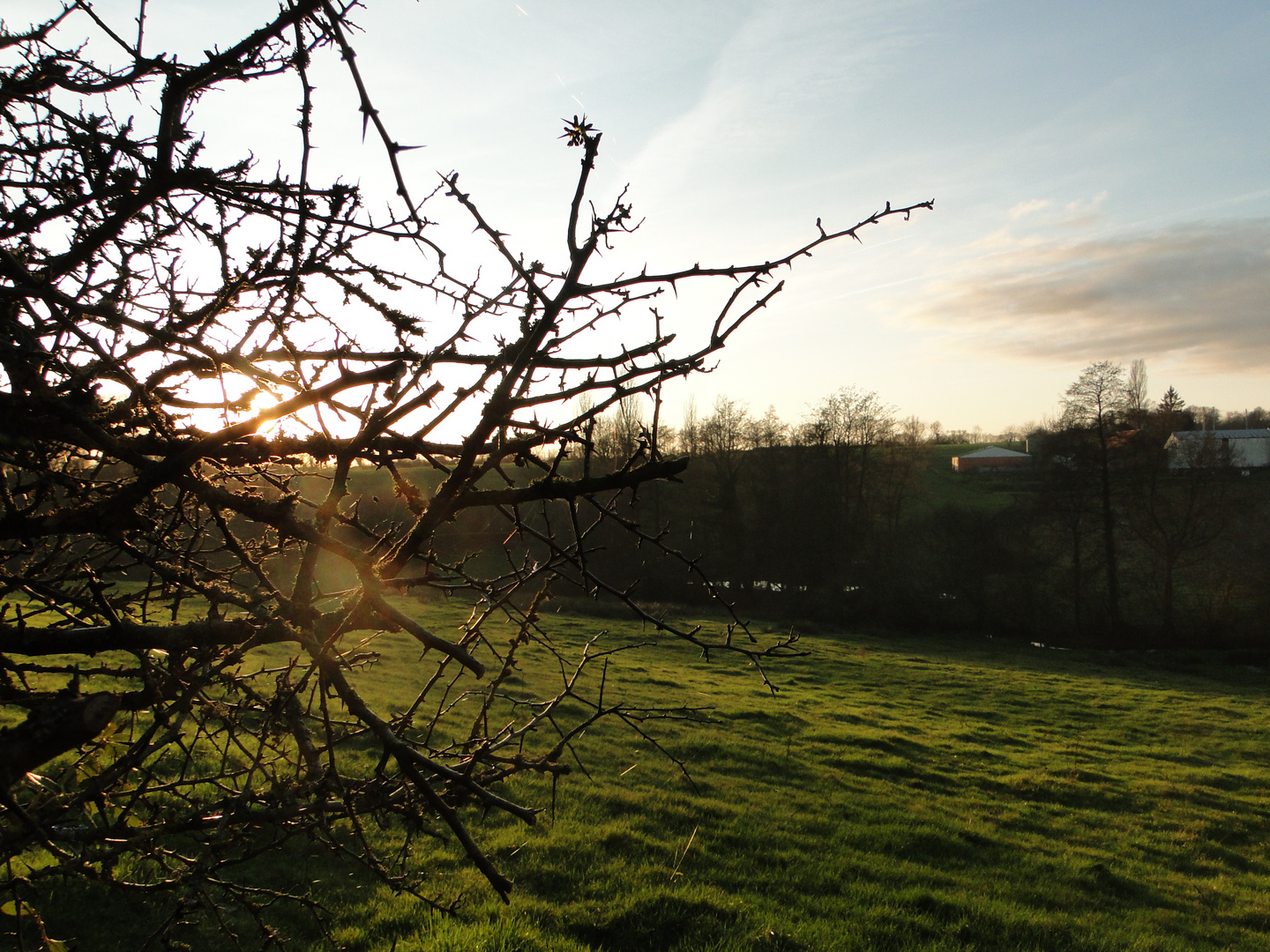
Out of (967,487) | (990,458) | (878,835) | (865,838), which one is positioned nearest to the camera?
(865,838)

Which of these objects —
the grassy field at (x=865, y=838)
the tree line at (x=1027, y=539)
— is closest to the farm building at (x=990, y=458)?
the tree line at (x=1027, y=539)

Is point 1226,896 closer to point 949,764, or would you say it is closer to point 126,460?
point 949,764

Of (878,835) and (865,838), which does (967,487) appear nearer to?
(878,835)

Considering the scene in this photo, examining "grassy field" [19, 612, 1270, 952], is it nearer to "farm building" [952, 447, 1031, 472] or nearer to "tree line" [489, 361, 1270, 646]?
"tree line" [489, 361, 1270, 646]

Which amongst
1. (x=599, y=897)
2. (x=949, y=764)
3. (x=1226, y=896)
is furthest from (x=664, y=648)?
(x=599, y=897)

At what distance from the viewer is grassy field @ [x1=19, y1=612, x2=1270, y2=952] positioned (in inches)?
246

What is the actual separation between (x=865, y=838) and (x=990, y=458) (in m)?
63.2

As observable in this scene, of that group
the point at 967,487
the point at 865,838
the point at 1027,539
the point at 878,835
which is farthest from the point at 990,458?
the point at 865,838

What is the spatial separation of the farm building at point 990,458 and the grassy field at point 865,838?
4326 cm

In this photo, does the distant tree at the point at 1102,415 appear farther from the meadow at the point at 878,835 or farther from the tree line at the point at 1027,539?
the meadow at the point at 878,835

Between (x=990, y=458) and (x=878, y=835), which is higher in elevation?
(x=990, y=458)

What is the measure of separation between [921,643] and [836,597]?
463 cm

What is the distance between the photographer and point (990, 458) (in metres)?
66.2

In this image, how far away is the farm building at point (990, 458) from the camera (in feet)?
197
